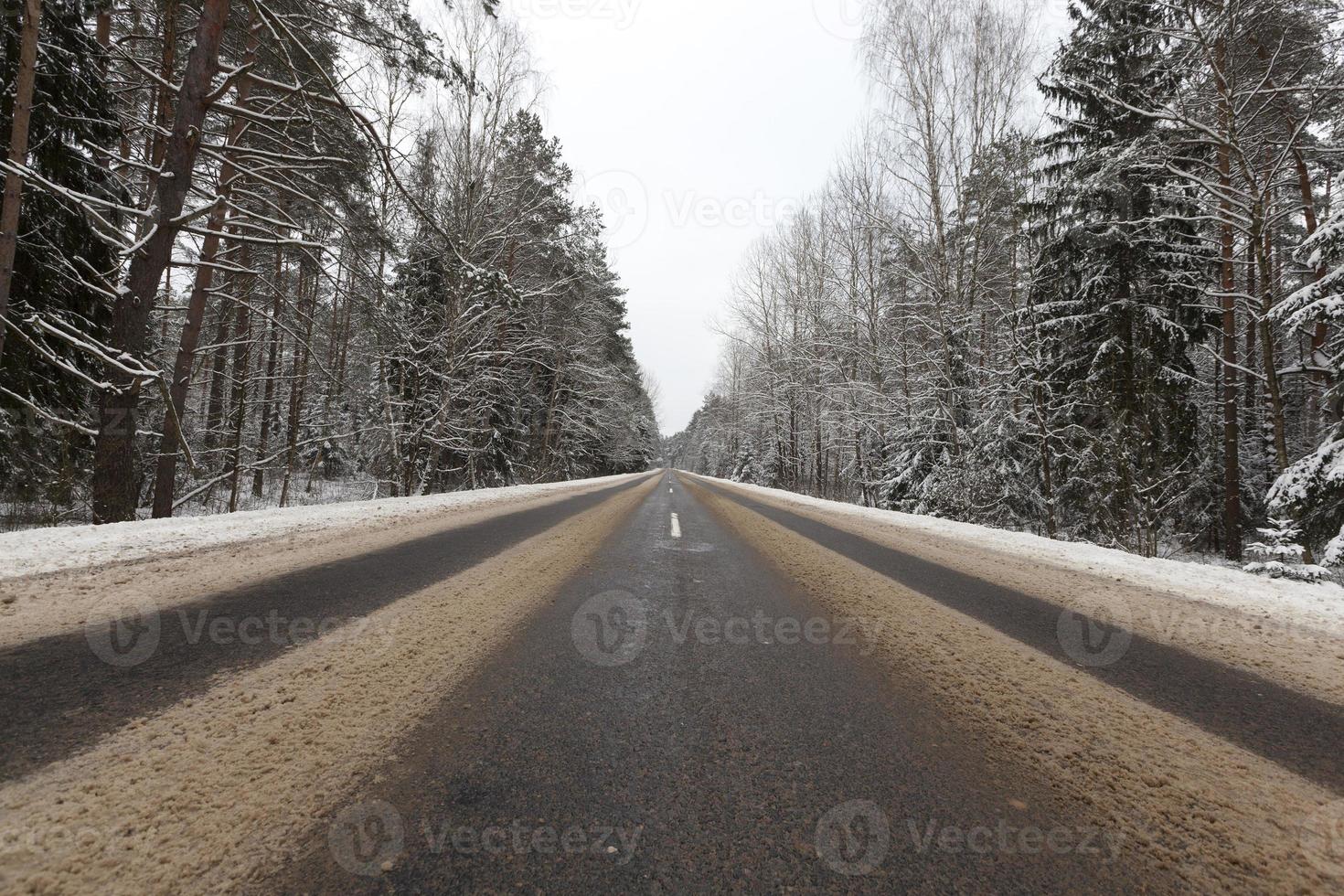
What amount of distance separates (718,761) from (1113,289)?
15554mm

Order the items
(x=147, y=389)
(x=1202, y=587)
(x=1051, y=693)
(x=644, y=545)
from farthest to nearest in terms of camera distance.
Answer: (x=147, y=389) < (x=644, y=545) < (x=1202, y=587) < (x=1051, y=693)

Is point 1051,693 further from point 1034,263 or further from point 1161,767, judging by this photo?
point 1034,263

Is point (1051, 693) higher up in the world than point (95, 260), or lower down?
lower down

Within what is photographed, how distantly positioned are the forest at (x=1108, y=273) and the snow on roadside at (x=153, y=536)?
11.7 metres

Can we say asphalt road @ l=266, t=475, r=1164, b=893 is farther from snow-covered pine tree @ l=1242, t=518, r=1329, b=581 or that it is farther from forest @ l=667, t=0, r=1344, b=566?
forest @ l=667, t=0, r=1344, b=566

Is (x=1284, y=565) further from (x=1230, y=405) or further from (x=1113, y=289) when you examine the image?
(x=1113, y=289)

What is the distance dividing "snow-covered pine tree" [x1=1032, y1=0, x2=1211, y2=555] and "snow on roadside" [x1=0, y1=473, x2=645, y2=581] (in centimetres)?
1383

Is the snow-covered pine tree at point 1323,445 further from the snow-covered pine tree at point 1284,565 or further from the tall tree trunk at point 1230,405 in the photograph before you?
the tall tree trunk at point 1230,405

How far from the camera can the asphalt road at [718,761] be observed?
1169mm

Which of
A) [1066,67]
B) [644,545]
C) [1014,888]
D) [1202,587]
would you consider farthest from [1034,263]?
[1014,888]

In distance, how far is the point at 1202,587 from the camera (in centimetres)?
442

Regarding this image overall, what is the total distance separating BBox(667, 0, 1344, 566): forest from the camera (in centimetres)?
791

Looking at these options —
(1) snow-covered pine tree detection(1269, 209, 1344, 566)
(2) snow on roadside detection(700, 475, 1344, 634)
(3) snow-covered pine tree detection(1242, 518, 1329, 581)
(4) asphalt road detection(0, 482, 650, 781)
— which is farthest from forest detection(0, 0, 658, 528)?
(1) snow-covered pine tree detection(1269, 209, 1344, 566)

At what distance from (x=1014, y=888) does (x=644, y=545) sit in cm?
471
